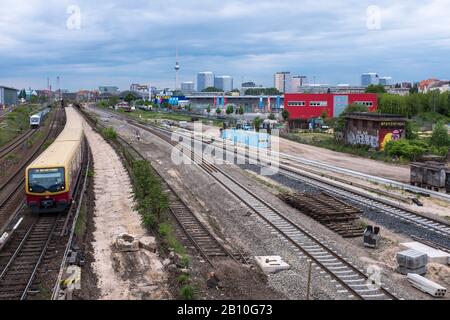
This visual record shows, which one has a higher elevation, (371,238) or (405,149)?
(405,149)

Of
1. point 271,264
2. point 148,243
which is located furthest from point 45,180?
point 271,264

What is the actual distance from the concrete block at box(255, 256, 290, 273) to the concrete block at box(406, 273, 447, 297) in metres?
3.29

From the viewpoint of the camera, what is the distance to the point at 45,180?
18.5 m

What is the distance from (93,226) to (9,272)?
5360 millimetres

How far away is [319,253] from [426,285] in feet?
11.4

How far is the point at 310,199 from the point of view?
2314 cm

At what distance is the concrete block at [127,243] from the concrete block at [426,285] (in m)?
7.92

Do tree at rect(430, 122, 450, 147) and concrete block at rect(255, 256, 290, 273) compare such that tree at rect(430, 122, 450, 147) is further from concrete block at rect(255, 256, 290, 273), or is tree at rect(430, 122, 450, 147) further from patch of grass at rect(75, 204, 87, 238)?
concrete block at rect(255, 256, 290, 273)

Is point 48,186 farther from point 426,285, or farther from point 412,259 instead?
point 426,285

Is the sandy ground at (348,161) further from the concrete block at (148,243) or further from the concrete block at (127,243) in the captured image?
the concrete block at (127,243)

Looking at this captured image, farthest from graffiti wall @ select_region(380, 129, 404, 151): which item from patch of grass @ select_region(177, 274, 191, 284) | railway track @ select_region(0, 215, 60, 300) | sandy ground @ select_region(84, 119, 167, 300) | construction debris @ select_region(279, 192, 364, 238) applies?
patch of grass @ select_region(177, 274, 191, 284)

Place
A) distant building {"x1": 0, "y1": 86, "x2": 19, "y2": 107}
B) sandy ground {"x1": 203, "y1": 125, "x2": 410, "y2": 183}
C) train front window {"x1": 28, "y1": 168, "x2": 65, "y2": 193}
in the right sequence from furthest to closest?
distant building {"x1": 0, "y1": 86, "x2": 19, "y2": 107} < sandy ground {"x1": 203, "y1": 125, "x2": 410, "y2": 183} < train front window {"x1": 28, "y1": 168, "x2": 65, "y2": 193}

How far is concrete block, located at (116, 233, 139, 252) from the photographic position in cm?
1509

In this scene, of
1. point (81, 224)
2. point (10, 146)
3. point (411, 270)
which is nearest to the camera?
point (411, 270)
